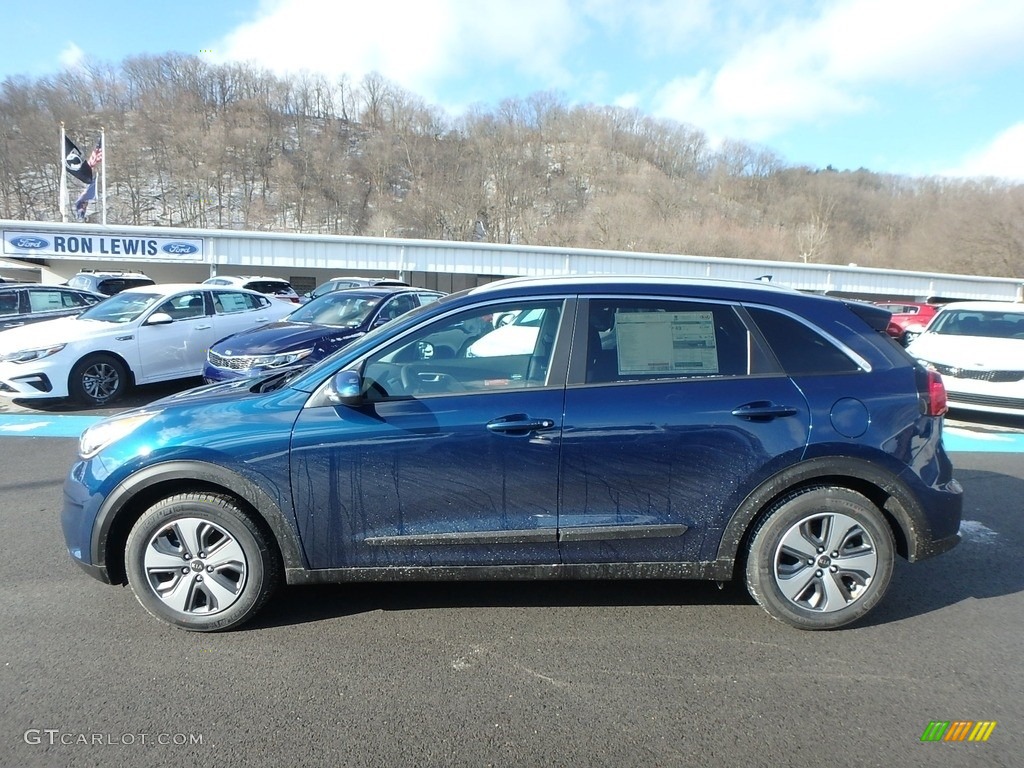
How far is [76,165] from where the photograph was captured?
30.8m

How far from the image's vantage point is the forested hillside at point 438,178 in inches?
2945

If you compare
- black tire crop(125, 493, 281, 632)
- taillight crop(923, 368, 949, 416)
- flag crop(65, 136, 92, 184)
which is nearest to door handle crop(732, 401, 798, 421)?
taillight crop(923, 368, 949, 416)

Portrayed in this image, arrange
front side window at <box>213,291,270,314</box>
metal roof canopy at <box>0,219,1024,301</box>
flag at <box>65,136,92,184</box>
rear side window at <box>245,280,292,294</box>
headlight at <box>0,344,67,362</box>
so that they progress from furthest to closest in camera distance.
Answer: metal roof canopy at <box>0,219,1024,301</box> < flag at <box>65,136,92,184</box> < rear side window at <box>245,280,292,294</box> < front side window at <box>213,291,270,314</box> < headlight at <box>0,344,67,362</box>

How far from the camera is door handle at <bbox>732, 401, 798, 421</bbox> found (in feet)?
10.3

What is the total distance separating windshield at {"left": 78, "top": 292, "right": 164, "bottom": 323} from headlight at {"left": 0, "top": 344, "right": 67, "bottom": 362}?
928mm

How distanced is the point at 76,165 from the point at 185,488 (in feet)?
116

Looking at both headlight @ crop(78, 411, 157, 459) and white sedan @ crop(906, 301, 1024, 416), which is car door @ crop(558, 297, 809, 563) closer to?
headlight @ crop(78, 411, 157, 459)

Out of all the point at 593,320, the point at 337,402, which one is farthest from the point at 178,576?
the point at 593,320

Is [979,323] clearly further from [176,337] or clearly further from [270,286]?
[270,286]

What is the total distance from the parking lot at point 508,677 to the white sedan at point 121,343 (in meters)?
5.15

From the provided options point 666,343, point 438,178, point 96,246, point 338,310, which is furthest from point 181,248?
point 438,178

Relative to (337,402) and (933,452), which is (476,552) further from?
(933,452)


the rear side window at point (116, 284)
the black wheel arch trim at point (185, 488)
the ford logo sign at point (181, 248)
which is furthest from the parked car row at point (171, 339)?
the ford logo sign at point (181, 248)

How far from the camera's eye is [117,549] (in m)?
3.26
